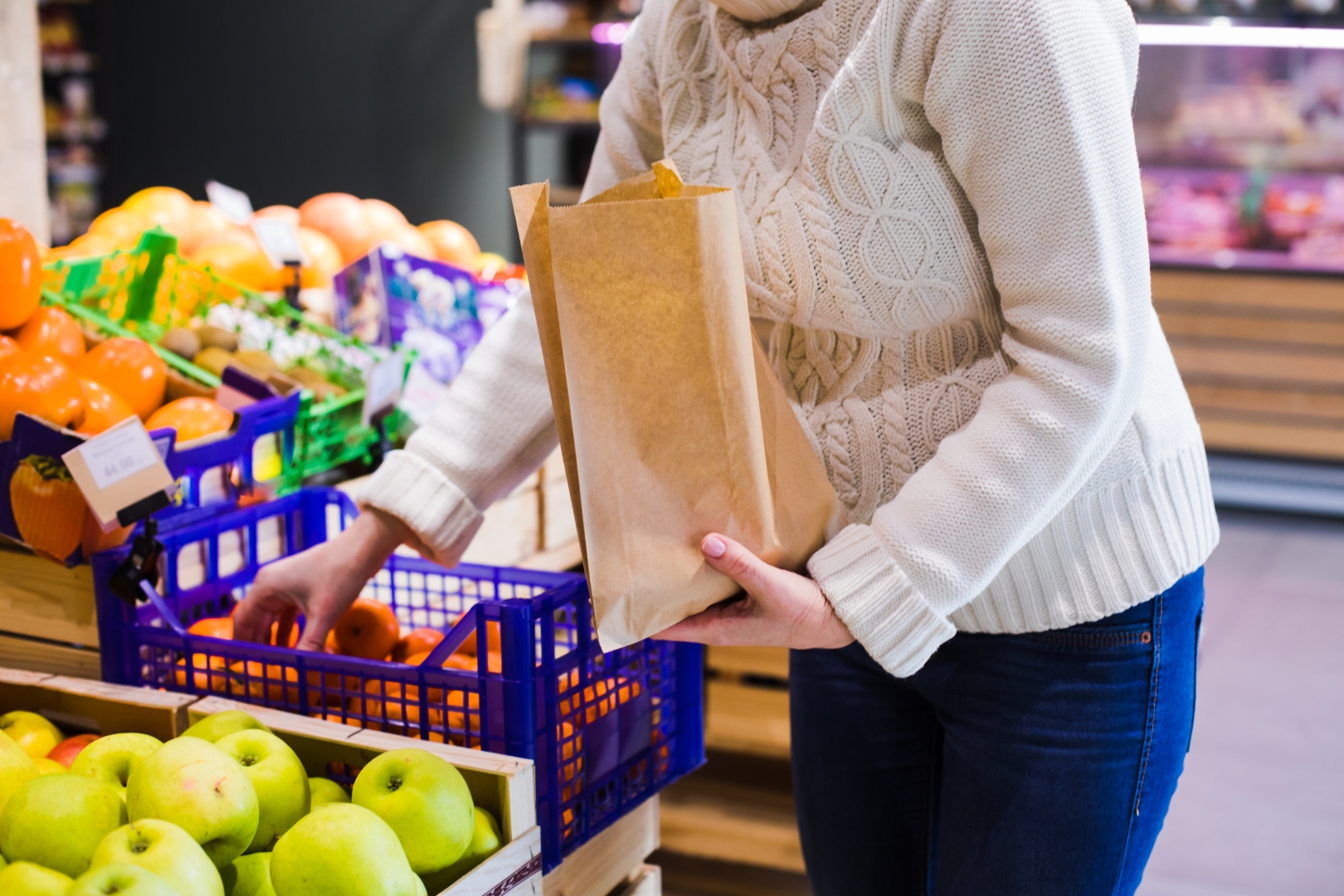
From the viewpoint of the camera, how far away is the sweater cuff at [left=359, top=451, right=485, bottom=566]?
4.18 ft

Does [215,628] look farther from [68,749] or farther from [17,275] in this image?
[17,275]

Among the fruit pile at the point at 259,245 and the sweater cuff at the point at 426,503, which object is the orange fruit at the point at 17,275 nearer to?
the fruit pile at the point at 259,245

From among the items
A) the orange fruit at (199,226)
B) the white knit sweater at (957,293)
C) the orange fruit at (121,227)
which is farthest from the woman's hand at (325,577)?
the orange fruit at (199,226)

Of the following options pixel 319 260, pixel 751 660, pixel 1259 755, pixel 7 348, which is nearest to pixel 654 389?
pixel 7 348

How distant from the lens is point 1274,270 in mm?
5094

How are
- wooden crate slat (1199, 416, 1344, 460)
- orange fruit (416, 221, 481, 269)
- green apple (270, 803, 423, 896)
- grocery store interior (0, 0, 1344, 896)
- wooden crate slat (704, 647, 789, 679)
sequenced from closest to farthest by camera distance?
green apple (270, 803, 423, 896)
grocery store interior (0, 0, 1344, 896)
wooden crate slat (704, 647, 789, 679)
orange fruit (416, 221, 481, 269)
wooden crate slat (1199, 416, 1344, 460)

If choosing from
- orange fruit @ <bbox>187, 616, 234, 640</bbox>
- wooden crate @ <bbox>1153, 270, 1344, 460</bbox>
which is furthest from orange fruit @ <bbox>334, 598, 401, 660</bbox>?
wooden crate @ <bbox>1153, 270, 1344, 460</bbox>

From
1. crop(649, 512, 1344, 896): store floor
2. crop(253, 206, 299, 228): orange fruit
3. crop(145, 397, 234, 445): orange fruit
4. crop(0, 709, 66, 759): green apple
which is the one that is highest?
crop(253, 206, 299, 228): orange fruit

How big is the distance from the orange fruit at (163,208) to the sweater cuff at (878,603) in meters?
1.99

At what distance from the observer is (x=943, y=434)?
1083 mm

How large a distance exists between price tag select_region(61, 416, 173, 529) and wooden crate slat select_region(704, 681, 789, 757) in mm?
1455

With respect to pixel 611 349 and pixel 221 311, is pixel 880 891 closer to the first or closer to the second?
pixel 611 349

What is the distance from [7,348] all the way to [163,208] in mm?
1198

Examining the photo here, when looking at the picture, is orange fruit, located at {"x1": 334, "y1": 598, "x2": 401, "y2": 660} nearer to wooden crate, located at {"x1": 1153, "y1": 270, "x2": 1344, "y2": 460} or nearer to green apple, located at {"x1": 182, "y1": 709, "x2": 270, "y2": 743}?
green apple, located at {"x1": 182, "y1": 709, "x2": 270, "y2": 743}
